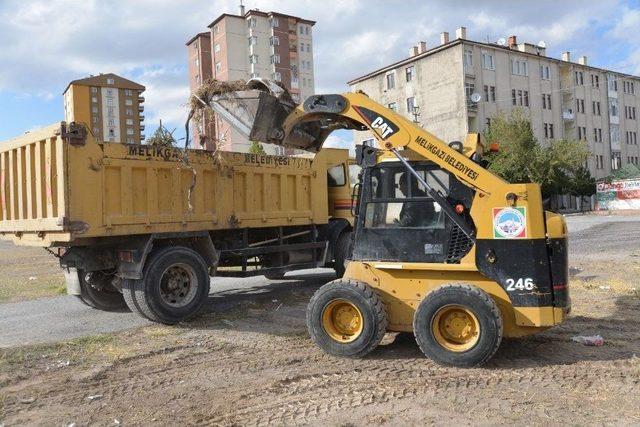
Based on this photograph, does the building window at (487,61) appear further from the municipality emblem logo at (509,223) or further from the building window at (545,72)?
the municipality emblem logo at (509,223)

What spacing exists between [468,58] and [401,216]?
49741mm

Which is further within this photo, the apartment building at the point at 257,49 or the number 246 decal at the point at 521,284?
the apartment building at the point at 257,49

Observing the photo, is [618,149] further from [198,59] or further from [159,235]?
[159,235]

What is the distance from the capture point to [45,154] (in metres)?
7.63

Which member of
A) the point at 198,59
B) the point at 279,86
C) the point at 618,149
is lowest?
the point at 279,86

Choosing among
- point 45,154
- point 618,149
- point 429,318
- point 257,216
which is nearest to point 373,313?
point 429,318

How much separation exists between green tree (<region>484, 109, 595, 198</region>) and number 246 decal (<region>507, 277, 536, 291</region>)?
41575 mm

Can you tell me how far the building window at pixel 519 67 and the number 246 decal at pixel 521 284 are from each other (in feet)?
181

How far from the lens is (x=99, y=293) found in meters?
9.39

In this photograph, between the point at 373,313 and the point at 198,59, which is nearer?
the point at 373,313

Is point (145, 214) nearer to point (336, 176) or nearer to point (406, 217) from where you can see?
point (406, 217)

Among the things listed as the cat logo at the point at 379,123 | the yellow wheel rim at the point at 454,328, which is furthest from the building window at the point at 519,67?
the yellow wheel rim at the point at 454,328

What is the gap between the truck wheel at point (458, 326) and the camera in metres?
5.56

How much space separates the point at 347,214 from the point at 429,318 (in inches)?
235
